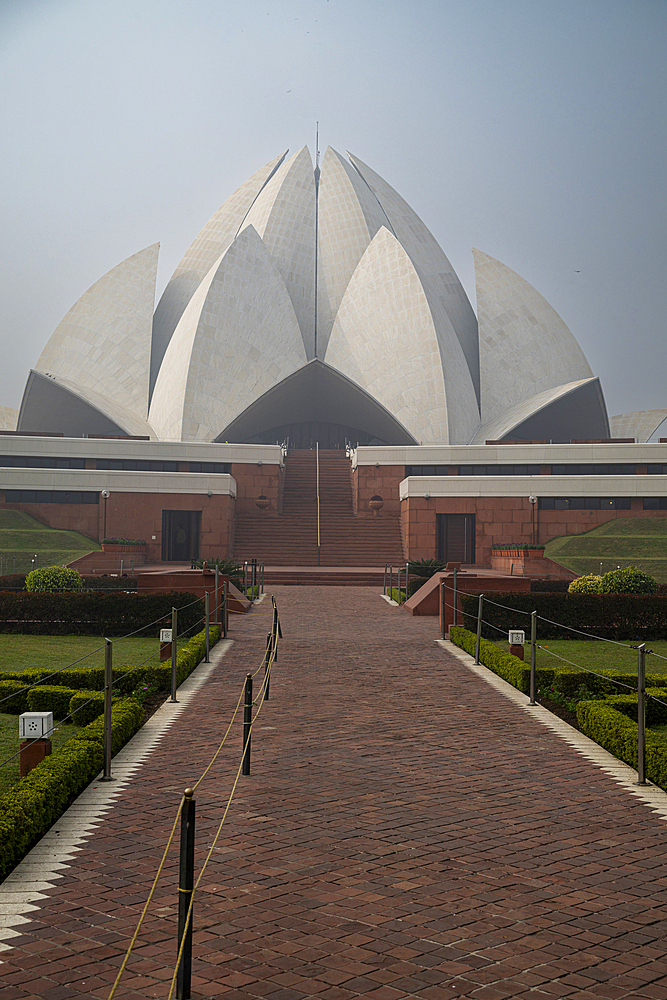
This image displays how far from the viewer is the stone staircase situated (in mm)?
24750

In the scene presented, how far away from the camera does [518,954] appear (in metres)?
2.96

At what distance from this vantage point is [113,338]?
4116cm

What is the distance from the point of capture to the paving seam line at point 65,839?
3.35 m

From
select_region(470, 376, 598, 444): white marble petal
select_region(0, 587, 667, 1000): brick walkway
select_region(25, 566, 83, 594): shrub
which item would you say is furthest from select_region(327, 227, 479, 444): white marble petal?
select_region(0, 587, 667, 1000): brick walkway

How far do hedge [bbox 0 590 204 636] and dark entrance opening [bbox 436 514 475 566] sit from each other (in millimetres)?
15120

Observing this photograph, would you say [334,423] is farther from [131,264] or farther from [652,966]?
[652,966]

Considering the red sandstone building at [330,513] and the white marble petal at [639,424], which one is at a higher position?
the white marble petal at [639,424]

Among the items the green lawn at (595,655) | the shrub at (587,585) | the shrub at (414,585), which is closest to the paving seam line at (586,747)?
the green lawn at (595,655)

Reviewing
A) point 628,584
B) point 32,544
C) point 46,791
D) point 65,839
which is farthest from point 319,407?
point 65,839

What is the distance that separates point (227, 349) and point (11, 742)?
31.4m

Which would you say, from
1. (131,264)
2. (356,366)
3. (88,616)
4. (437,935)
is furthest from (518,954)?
(131,264)

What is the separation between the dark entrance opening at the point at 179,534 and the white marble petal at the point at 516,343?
1898cm

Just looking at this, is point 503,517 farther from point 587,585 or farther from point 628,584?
point 628,584

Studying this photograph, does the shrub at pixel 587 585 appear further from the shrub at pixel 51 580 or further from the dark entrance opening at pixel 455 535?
the dark entrance opening at pixel 455 535
